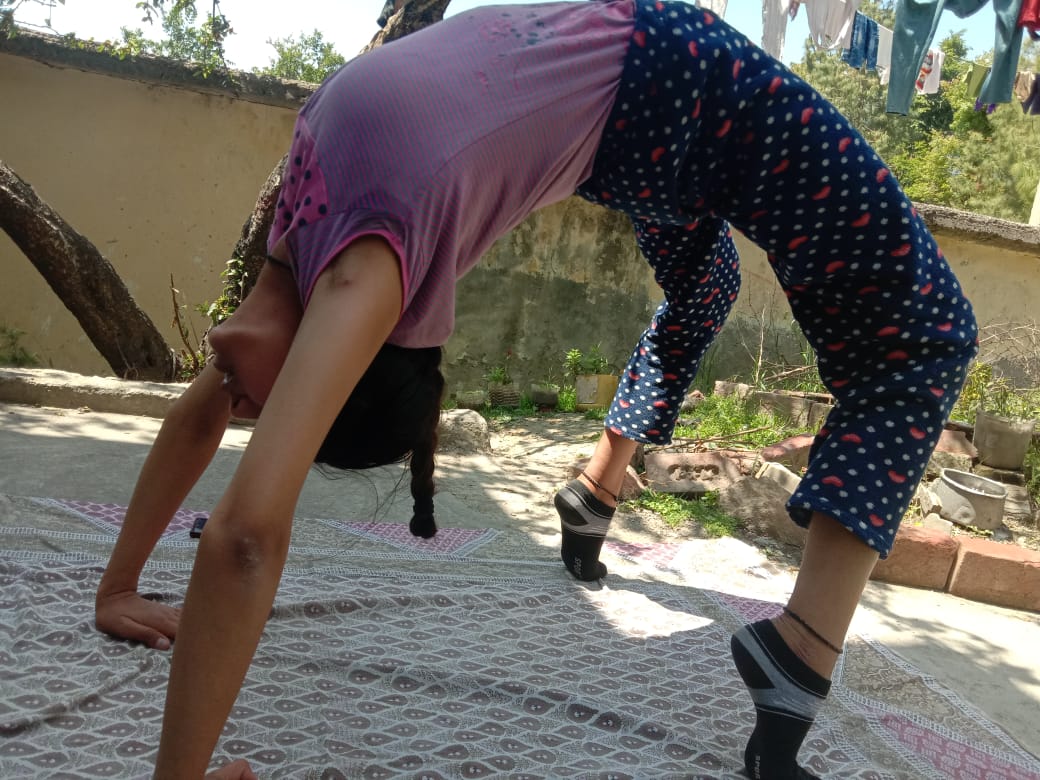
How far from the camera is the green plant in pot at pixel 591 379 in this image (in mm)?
6434

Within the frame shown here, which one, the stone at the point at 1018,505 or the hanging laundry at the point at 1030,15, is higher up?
the hanging laundry at the point at 1030,15

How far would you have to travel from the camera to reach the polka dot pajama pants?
4.13 ft

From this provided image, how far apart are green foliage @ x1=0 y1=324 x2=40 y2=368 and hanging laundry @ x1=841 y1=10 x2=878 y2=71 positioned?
7.34m

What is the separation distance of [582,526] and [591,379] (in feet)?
14.0

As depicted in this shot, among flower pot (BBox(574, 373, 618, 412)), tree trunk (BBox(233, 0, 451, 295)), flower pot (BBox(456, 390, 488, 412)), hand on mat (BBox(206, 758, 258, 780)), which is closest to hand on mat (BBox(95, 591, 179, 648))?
hand on mat (BBox(206, 758, 258, 780))

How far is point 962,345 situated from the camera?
1350 mm

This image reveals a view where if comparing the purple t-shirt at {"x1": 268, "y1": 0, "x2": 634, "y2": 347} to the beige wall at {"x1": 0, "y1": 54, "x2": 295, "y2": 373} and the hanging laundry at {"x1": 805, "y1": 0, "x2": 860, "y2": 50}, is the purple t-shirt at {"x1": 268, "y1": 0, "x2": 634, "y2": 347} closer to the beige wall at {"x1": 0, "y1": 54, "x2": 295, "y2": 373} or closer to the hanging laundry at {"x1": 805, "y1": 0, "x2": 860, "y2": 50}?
the beige wall at {"x1": 0, "y1": 54, "x2": 295, "y2": 373}

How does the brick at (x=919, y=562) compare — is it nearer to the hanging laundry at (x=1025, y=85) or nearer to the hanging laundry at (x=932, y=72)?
the hanging laundry at (x=1025, y=85)

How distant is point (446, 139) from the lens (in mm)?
1028

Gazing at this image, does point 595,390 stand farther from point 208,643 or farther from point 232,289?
point 208,643

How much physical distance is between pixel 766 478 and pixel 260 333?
271 centimetres

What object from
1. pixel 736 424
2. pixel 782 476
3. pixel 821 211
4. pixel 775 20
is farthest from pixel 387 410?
pixel 775 20

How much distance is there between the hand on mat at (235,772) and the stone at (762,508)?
2.53 metres

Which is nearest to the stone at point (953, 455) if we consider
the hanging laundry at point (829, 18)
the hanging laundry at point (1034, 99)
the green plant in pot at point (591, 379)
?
the green plant in pot at point (591, 379)
